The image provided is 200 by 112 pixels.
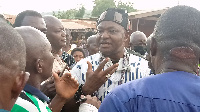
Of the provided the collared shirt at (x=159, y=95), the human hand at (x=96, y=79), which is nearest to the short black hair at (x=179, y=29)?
the collared shirt at (x=159, y=95)

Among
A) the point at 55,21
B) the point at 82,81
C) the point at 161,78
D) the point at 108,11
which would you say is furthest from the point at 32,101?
the point at 55,21

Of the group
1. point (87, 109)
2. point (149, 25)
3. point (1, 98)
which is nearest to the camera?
point (1, 98)

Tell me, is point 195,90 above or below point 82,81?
above

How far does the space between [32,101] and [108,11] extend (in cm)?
175

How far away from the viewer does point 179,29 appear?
5.06 ft

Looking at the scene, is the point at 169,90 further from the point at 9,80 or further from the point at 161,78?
the point at 9,80

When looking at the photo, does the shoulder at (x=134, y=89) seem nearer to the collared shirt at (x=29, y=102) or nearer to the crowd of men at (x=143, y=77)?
the crowd of men at (x=143, y=77)

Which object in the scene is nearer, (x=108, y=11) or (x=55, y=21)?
(x=108, y=11)

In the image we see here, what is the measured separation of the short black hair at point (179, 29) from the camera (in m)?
1.54

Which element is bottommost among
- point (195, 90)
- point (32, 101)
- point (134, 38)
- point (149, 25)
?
point (149, 25)

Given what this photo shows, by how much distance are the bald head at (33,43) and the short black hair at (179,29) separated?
2.94 feet

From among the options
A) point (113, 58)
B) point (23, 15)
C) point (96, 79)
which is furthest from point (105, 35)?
point (23, 15)

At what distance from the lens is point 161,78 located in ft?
4.90

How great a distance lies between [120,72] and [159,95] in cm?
160
